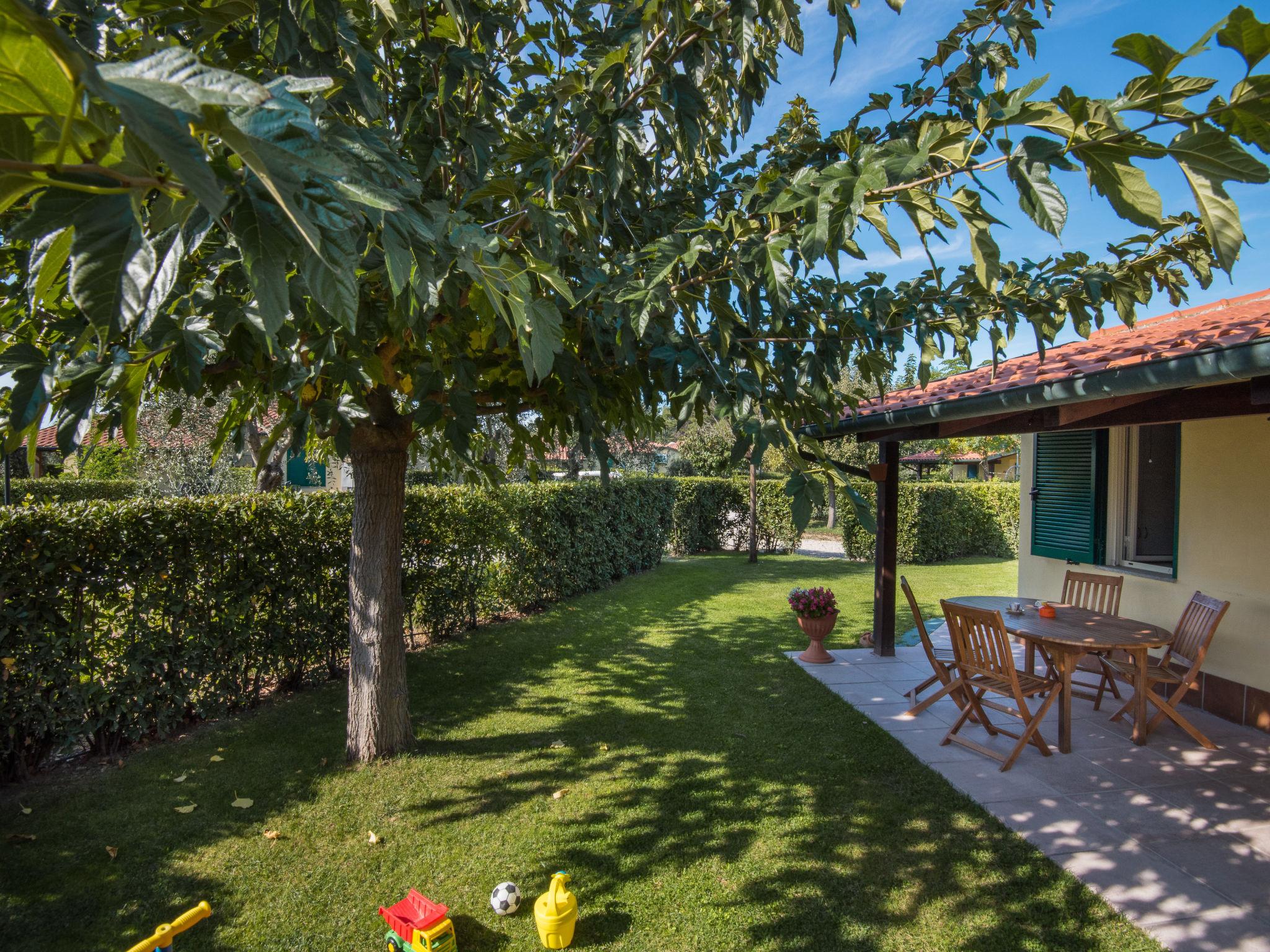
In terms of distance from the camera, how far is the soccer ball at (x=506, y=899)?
3.29 metres

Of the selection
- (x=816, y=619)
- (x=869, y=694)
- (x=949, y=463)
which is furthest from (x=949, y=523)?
(x=869, y=694)

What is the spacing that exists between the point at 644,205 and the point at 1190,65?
133 inches

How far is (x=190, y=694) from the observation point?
5.41 m

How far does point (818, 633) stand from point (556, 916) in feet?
17.1

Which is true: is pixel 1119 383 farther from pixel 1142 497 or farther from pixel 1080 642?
pixel 1142 497

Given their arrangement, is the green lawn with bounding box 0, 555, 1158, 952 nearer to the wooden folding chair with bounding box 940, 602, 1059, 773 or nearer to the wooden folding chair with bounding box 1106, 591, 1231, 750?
the wooden folding chair with bounding box 940, 602, 1059, 773

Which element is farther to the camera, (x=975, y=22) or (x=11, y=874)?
(x=11, y=874)

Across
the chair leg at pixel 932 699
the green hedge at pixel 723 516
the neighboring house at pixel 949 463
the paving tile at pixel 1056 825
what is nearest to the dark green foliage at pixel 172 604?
the chair leg at pixel 932 699

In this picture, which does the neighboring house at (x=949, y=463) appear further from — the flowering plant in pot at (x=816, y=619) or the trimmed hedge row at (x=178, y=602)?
the trimmed hedge row at (x=178, y=602)

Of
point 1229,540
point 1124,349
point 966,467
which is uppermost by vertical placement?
point 966,467

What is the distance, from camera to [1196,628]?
5.50m

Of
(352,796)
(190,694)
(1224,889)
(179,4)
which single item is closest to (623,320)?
(179,4)

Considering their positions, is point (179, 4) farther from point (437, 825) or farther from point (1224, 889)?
point (1224, 889)

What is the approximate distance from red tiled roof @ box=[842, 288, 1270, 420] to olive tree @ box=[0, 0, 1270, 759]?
Result: 68 cm
